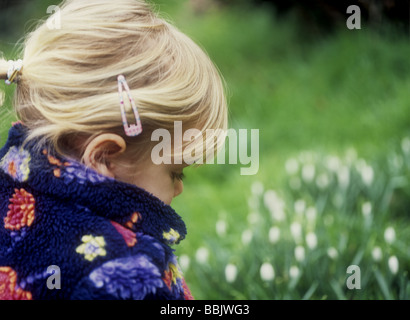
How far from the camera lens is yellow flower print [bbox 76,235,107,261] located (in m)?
1.04

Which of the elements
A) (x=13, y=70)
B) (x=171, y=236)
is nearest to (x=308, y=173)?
(x=171, y=236)

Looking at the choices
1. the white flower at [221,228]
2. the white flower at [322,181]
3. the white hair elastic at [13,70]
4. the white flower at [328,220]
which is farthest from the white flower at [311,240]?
the white hair elastic at [13,70]

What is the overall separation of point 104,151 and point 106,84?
0.14m

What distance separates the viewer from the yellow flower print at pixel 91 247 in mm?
1040

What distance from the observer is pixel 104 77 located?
3.79 ft

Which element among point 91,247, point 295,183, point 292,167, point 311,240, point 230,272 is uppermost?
point 292,167

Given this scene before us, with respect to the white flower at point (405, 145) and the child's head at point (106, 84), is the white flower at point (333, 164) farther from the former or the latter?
the child's head at point (106, 84)

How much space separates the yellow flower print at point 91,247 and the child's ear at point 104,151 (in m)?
0.15

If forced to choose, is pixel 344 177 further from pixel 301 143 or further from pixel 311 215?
pixel 301 143

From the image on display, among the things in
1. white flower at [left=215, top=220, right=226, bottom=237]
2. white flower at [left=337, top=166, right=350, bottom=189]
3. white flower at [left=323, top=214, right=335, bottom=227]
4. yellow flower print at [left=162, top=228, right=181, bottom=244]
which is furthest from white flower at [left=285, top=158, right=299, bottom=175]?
yellow flower print at [left=162, top=228, right=181, bottom=244]

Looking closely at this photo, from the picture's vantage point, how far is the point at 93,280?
1023 millimetres

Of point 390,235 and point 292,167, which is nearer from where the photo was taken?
point 390,235

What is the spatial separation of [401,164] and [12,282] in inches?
80.3
